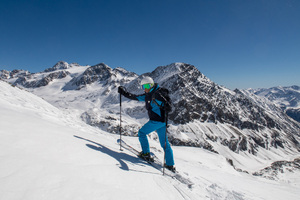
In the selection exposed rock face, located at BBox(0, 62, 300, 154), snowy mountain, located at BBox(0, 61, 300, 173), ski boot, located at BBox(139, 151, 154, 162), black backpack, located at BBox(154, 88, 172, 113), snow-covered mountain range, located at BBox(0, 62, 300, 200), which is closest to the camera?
snow-covered mountain range, located at BBox(0, 62, 300, 200)

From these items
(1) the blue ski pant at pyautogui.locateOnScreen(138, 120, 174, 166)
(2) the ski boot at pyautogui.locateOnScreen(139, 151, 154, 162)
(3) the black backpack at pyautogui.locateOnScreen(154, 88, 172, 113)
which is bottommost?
(2) the ski boot at pyautogui.locateOnScreen(139, 151, 154, 162)

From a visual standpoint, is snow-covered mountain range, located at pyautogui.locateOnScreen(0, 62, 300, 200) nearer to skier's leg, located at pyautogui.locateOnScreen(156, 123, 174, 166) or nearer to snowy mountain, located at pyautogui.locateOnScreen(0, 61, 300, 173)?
snowy mountain, located at pyautogui.locateOnScreen(0, 61, 300, 173)

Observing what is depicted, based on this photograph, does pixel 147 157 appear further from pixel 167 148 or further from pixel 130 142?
pixel 130 142

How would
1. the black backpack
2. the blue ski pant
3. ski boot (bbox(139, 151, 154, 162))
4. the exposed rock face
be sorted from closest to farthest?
the black backpack, the blue ski pant, ski boot (bbox(139, 151, 154, 162)), the exposed rock face

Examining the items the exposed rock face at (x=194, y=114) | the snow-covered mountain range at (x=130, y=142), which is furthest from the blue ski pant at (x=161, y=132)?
the exposed rock face at (x=194, y=114)

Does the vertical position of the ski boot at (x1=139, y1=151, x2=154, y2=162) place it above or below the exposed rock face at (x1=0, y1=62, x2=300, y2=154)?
below

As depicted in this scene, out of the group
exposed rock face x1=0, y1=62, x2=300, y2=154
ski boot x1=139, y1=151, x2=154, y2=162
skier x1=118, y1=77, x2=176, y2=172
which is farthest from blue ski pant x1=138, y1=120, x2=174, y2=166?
exposed rock face x1=0, y1=62, x2=300, y2=154

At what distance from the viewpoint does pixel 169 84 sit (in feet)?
318

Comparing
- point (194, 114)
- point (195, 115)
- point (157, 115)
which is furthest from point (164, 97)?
point (195, 115)

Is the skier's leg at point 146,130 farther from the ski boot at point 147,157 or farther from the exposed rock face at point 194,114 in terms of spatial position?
the exposed rock face at point 194,114

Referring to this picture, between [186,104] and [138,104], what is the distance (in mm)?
28278

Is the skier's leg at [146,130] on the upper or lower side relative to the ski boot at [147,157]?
upper

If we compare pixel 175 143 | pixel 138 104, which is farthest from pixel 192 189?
pixel 138 104

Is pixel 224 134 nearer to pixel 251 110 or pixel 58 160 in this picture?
pixel 251 110
